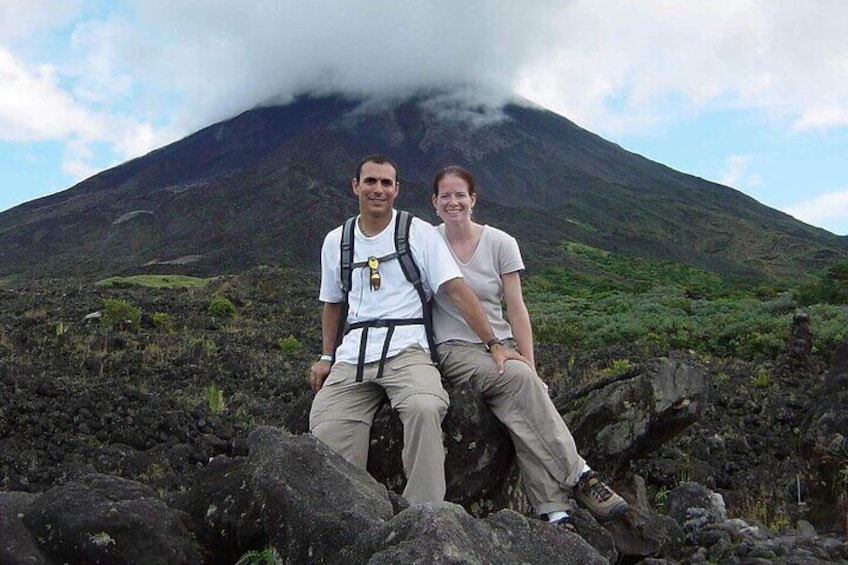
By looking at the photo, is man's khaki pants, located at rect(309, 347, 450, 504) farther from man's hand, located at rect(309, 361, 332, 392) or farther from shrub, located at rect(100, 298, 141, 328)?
shrub, located at rect(100, 298, 141, 328)

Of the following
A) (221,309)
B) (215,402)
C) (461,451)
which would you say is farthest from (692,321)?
(461,451)

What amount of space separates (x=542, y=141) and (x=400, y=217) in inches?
4609

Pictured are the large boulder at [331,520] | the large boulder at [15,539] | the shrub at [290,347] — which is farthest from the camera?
the shrub at [290,347]

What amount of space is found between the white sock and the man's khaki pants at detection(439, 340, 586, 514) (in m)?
0.03

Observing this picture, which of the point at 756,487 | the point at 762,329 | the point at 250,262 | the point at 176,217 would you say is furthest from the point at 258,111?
the point at 756,487

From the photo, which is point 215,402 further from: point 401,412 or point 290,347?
point 401,412

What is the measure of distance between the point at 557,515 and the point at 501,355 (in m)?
1.00

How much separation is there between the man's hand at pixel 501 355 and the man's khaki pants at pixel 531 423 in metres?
0.04

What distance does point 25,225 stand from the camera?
3396 inches

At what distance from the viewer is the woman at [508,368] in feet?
15.9

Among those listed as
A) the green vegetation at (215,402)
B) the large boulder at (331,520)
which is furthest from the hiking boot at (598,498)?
the green vegetation at (215,402)

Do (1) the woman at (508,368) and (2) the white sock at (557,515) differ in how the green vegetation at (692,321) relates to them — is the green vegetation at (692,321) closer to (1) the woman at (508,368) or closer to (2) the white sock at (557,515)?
(1) the woman at (508,368)

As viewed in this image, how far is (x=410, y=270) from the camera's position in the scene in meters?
5.14

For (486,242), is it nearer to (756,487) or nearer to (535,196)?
(756,487)
